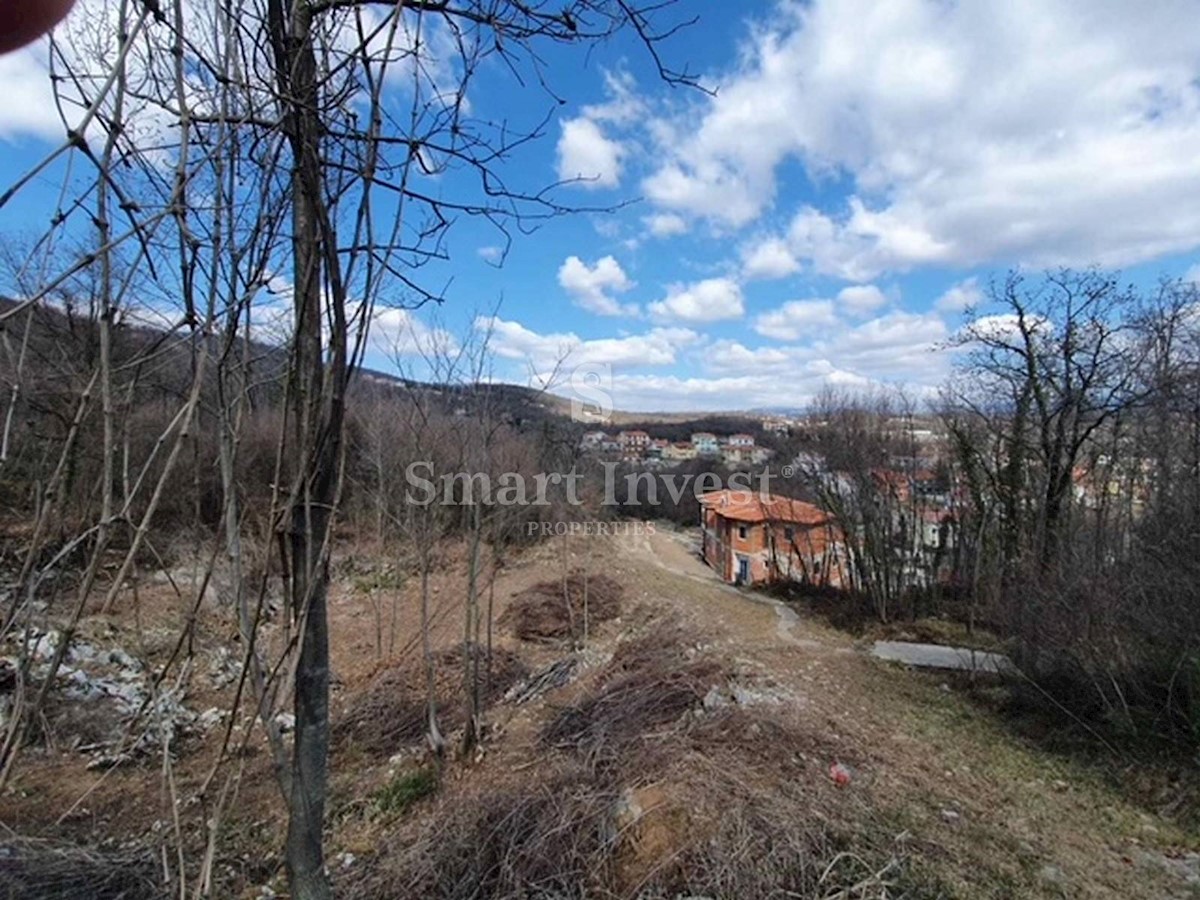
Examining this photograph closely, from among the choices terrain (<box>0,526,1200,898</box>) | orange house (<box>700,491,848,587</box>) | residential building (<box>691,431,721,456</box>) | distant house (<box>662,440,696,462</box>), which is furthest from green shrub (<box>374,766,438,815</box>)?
residential building (<box>691,431,721,456</box>)

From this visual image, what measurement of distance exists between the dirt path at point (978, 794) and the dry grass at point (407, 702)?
3.04 metres

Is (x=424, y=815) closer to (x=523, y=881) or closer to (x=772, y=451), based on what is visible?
(x=523, y=881)

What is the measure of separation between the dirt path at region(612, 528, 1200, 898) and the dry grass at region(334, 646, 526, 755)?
120 inches

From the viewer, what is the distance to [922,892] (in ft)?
9.02

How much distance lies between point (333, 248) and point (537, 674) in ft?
24.3

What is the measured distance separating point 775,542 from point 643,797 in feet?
43.2

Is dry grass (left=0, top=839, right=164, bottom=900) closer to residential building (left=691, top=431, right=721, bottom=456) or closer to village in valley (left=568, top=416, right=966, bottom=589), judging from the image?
village in valley (left=568, top=416, right=966, bottom=589)

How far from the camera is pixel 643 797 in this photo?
3.29 meters

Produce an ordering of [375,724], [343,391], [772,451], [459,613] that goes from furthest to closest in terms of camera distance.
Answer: [772,451] → [459,613] → [375,724] → [343,391]

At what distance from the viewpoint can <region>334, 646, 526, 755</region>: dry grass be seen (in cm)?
597

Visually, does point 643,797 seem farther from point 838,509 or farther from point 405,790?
point 838,509

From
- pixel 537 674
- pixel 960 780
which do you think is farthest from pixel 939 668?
pixel 537 674

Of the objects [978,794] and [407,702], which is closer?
[978,794]

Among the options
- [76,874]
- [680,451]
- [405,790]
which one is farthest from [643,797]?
[680,451]
